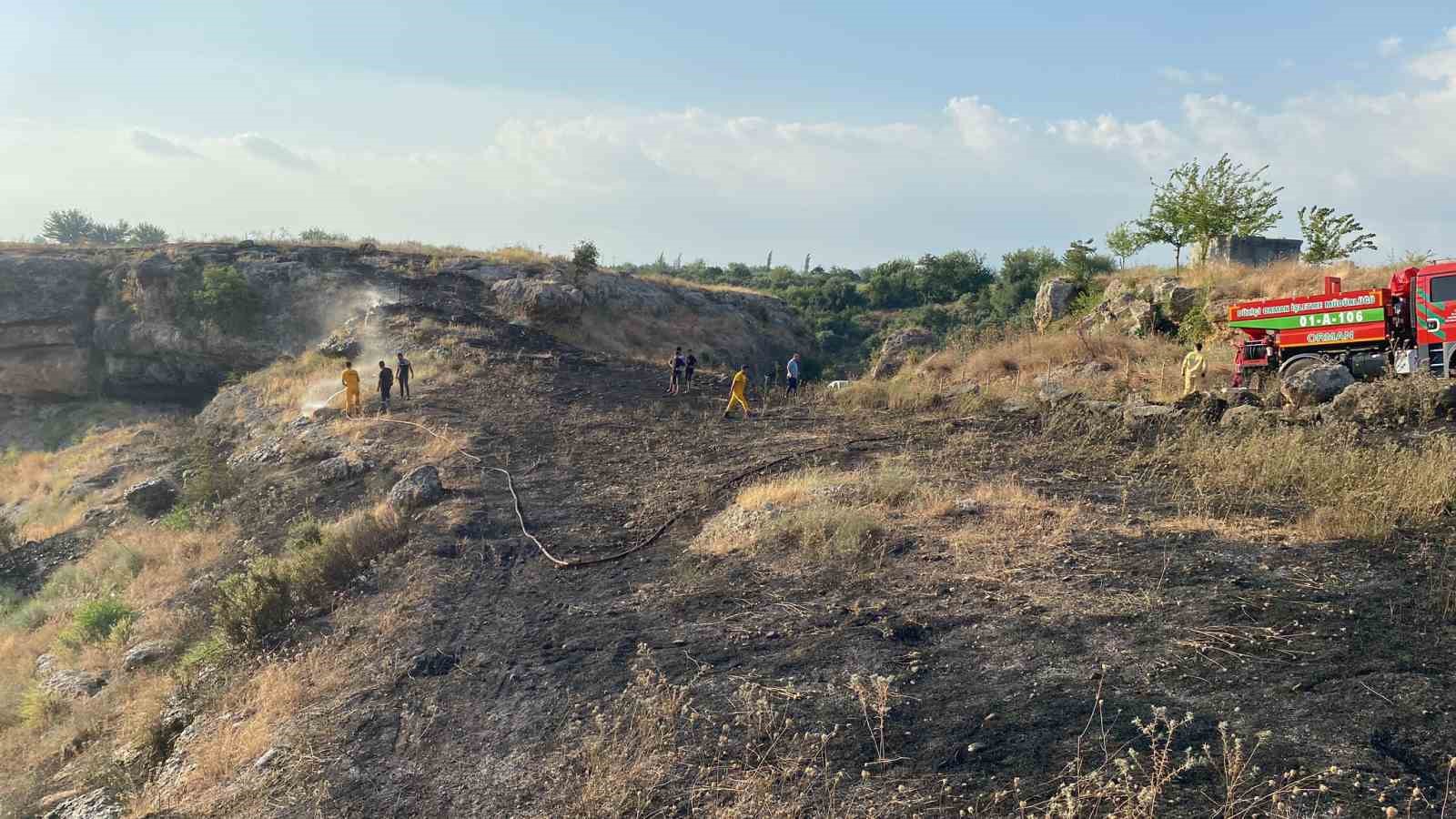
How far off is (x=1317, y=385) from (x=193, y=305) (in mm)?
30083

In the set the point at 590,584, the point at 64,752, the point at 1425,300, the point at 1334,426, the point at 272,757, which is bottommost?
the point at 64,752

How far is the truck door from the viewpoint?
11.8 meters

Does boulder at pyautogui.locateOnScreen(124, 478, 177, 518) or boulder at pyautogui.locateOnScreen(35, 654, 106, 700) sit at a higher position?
boulder at pyautogui.locateOnScreen(124, 478, 177, 518)

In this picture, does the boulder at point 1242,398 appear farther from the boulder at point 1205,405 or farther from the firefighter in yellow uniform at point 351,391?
the firefighter in yellow uniform at point 351,391

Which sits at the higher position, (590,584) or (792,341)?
(792,341)

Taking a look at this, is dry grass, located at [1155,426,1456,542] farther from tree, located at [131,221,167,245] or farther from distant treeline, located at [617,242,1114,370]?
tree, located at [131,221,167,245]

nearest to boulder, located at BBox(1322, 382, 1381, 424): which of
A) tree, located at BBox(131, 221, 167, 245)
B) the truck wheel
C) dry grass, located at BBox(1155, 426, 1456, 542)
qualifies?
dry grass, located at BBox(1155, 426, 1456, 542)

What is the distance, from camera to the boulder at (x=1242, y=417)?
1064cm

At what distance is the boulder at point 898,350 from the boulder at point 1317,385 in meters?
8.40

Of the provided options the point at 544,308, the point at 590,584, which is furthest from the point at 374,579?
the point at 544,308

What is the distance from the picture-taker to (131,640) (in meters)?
9.84

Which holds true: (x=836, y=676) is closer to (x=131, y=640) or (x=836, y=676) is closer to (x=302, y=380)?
(x=131, y=640)

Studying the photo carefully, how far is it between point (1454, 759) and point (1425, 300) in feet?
37.9

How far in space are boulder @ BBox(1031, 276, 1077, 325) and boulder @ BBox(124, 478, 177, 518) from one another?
20024 millimetres
